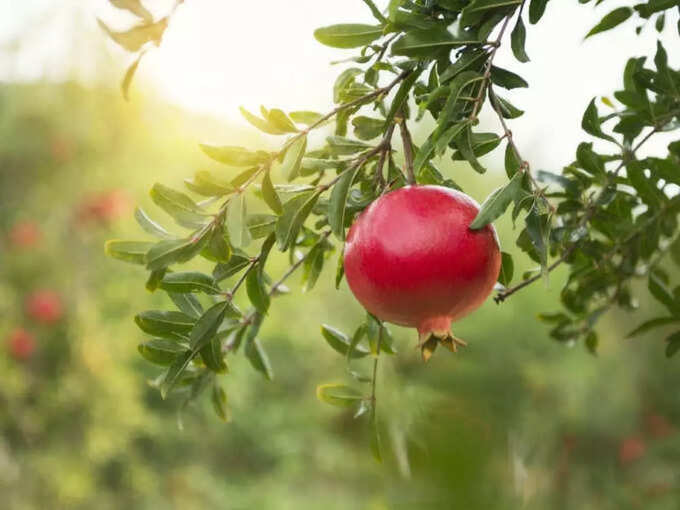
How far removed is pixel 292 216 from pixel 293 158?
33 millimetres

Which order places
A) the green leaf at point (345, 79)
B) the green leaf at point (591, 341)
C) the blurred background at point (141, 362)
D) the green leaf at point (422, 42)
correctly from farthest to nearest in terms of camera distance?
the blurred background at point (141, 362), the green leaf at point (591, 341), the green leaf at point (345, 79), the green leaf at point (422, 42)

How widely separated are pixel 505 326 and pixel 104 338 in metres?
2.14

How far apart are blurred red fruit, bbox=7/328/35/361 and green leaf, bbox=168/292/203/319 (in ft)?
11.2

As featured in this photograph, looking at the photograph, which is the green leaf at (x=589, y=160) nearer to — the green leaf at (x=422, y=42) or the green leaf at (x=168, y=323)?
the green leaf at (x=422, y=42)

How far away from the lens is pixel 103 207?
3.81 meters

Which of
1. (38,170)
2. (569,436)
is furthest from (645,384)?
(38,170)

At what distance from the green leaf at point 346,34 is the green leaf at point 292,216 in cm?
9

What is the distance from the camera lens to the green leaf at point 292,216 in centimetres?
43

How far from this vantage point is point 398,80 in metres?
0.44

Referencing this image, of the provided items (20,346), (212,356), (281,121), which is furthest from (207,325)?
(20,346)

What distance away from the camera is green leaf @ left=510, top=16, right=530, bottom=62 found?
1.44 ft

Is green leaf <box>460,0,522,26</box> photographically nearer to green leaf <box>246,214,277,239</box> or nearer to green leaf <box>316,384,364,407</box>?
green leaf <box>246,214,277,239</box>

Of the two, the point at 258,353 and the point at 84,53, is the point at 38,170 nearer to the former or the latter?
the point at 84,53

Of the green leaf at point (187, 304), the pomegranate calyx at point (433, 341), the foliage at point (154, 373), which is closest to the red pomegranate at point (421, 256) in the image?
the pomegranate calyx at point (433, 341)
